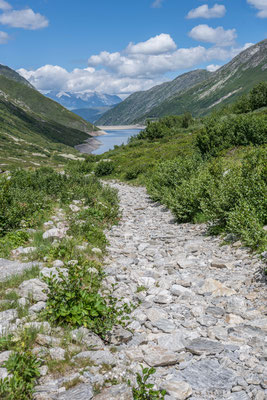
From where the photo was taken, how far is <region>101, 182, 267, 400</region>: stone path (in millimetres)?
3928

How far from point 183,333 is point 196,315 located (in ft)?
2.34

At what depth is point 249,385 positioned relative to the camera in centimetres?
372

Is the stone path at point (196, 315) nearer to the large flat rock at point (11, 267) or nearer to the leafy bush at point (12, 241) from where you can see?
the large flat rock at point (11, 267)

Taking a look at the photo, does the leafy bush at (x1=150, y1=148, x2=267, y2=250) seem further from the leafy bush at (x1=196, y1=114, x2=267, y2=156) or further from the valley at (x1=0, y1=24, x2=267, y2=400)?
the leafy bush at (x1=196, y1=114, x2=267, y2=156)

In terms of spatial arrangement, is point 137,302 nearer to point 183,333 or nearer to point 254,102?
point 183,333

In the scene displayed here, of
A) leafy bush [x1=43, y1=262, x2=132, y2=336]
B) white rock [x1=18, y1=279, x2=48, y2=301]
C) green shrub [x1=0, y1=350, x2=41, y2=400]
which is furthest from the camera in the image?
white rock [x1=18, y1=279, x2=48, y2=301]

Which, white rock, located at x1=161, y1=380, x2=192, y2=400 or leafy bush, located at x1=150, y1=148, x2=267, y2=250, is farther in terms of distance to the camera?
leafy bush, located at x1=150, y1=148, x2=267, y2=250

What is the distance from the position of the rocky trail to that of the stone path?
0.04 ft

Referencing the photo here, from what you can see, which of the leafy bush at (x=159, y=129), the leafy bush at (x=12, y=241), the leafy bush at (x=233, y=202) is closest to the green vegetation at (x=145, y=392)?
the leafy bush at (x=233, y=202)

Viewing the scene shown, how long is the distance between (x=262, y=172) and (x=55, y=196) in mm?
10855

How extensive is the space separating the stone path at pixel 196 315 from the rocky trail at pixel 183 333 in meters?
0.01

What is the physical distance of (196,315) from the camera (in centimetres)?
568

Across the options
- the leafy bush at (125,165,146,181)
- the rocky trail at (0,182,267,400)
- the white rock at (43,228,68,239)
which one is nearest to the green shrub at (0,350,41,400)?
the rocky trail at (0,182,267,400)

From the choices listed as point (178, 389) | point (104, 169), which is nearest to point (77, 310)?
point (178, 389)
